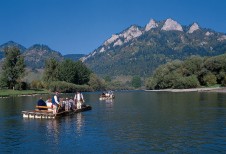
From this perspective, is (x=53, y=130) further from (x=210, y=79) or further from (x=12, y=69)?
(x=210, y=79)

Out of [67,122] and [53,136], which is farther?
[67,122]

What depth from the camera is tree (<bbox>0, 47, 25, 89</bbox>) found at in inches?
6678

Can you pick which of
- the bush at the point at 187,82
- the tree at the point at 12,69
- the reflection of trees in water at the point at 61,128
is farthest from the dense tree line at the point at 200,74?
the reflection of trees in water at the point at 61,128

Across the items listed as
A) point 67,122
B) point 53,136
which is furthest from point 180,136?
point 67,122

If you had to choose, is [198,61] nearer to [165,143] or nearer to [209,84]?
[209,84]

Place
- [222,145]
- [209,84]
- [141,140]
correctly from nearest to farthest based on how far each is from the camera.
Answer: [222,145], [141,140], [209,84]

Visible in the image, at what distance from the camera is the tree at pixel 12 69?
16962cm

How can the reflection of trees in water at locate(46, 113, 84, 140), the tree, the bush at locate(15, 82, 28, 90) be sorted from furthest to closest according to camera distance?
the tree
the bush at locate(15, 82, 28, 90)
the reflection of trees in water at locate(46, 113, 84, 140)

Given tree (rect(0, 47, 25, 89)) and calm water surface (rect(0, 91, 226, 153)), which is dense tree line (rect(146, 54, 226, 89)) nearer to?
tree (rect(0, 47, 25, 89))

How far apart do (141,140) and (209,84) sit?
163m

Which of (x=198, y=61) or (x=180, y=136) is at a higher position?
(x=198, y=61)

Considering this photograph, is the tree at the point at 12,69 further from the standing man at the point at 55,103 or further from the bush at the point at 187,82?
the standing man at the point at 55,103

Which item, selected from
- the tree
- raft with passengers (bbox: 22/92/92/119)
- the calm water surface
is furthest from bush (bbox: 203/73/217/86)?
the calm water surface

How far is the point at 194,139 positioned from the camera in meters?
32.8
